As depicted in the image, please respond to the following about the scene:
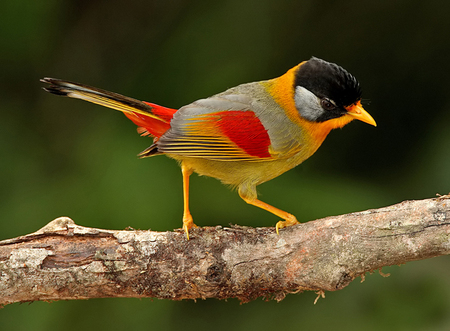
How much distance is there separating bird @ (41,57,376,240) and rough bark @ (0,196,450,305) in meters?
0.21

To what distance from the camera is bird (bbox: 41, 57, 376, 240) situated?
3.39 m

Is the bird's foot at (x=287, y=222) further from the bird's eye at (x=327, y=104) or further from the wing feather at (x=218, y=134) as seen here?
the bird's eye at (x=327, y=104)

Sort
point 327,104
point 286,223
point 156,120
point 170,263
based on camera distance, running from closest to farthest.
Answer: point 170,263 → point 286,223 → point 327,104 → point 156,120

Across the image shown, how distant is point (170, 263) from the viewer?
10.4 ft

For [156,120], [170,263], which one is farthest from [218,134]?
[170,263]

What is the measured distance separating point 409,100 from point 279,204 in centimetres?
154

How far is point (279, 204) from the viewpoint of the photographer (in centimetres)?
443

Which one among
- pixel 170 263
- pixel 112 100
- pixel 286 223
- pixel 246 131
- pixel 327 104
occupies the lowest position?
pixel 170 263

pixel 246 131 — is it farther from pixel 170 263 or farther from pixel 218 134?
pixel 170 263

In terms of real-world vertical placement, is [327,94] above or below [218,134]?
above

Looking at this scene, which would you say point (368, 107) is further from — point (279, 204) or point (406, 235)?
point (406, 235)

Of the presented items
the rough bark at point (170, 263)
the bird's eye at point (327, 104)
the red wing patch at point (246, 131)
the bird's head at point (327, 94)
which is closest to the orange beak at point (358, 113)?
the bird's head at point (327, 94)

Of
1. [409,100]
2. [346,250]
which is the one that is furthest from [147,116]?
[409,100]

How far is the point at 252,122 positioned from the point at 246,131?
0.09 metres
